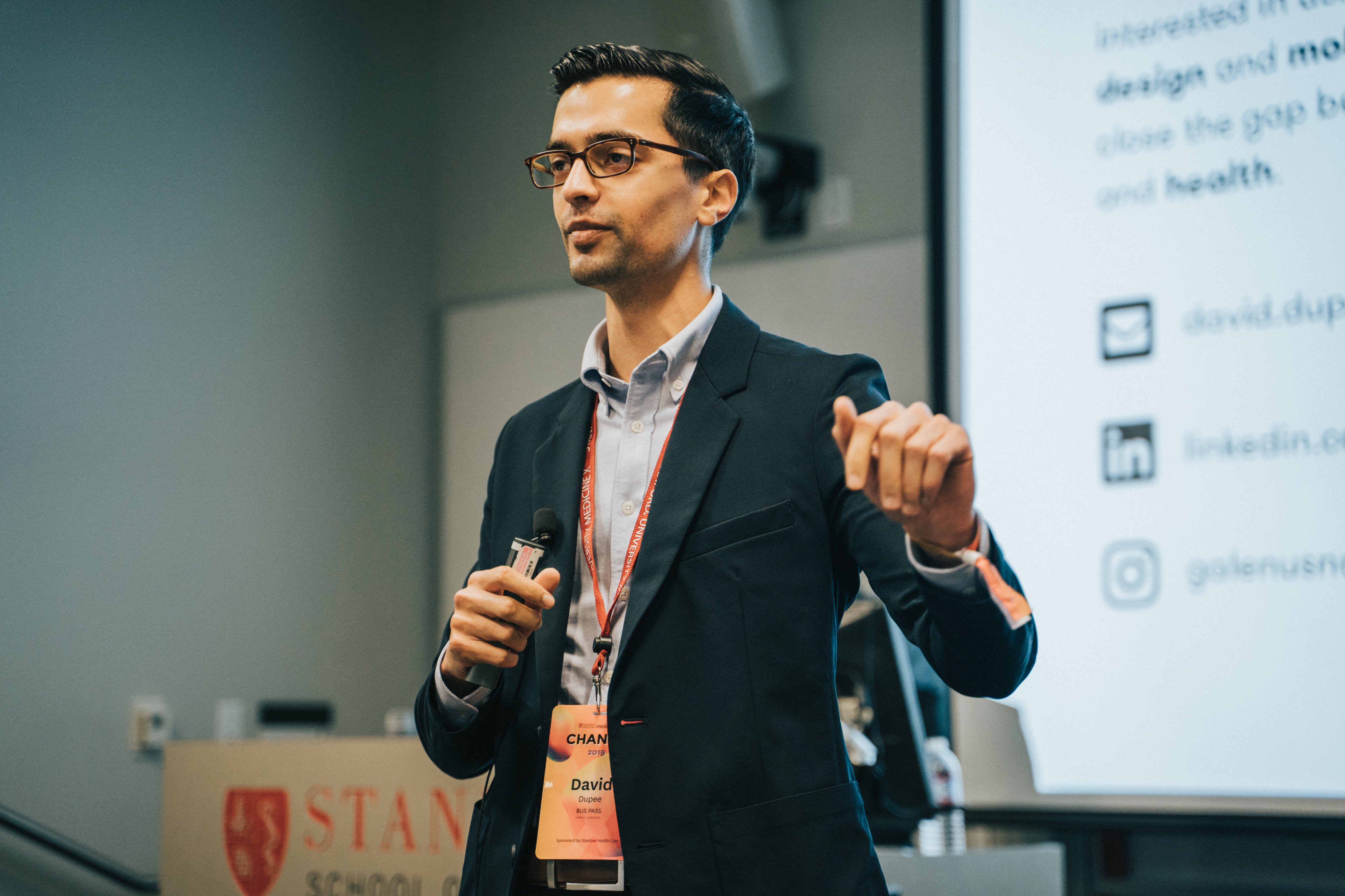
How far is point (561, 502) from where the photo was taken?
1258 mm

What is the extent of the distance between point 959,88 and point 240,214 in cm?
238

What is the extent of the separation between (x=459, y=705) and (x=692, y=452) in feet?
1.19

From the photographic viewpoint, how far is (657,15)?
12.6 ft

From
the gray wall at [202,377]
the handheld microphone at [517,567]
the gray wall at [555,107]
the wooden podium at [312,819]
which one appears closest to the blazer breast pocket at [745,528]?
the handheld microphone at [517,567]

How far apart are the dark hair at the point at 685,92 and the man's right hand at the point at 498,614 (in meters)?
0.52

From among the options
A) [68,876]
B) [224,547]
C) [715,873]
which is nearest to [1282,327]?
[715,873]

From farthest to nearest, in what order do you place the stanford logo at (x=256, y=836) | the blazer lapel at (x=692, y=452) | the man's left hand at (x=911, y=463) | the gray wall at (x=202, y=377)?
1. the gray wall at (x=202, y=377)
2. the stanford logo at (x=256, y=836)
3. the blazer lapel at (x=692, y=452)
4. the man's left hand at (x=911, y=463)

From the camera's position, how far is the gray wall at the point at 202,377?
123 inches

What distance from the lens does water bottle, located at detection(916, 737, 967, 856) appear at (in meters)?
2.52

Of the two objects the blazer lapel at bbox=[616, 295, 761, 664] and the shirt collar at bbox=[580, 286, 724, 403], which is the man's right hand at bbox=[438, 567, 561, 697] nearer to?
the blazer lapel at bbox=[616, 295, 761, 664]

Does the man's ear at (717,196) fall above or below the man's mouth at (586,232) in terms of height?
above

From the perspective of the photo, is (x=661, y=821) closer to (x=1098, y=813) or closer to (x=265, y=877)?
(x=265, y=877)

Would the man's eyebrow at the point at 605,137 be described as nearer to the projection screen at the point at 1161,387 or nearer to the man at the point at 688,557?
the man at the point at 688,557

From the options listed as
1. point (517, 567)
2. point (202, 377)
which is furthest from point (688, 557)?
point (202, 377)
